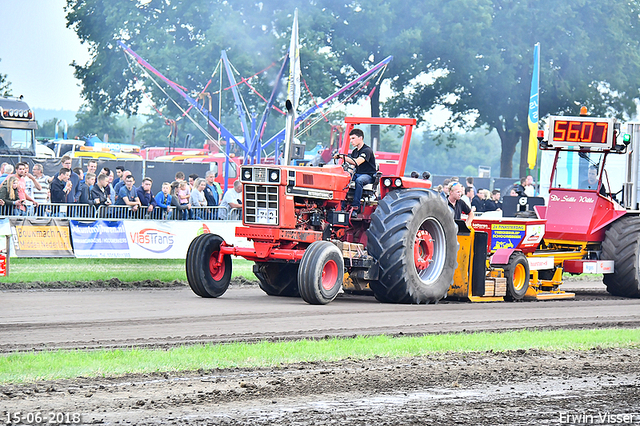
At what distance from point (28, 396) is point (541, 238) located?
33.8ft

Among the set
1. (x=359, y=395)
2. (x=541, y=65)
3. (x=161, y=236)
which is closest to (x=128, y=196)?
(x=161, y=236)

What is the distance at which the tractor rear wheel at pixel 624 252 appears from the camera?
49.5ft

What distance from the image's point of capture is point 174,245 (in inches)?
722

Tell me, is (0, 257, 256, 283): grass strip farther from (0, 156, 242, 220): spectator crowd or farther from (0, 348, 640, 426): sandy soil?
(0, 348, 640, 426): sandy soil

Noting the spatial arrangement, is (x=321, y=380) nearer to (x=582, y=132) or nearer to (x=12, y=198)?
(x=582, y=132)

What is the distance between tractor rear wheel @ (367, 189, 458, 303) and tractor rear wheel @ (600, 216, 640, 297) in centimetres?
338

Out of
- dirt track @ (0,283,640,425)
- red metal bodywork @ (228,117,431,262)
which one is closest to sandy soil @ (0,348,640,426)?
dirt track @ (0,283,640,425)

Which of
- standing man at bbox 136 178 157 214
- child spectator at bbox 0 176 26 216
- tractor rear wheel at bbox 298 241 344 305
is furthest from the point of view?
standing man at bbox 136 178 157 214

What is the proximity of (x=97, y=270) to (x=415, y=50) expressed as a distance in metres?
26.8

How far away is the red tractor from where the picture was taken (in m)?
12.3

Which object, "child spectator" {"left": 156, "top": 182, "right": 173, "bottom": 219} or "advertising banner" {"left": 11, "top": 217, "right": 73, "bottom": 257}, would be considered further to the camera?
"child spectator" {"left": 156, "top": 182, "right": 173, "bottom": 219}

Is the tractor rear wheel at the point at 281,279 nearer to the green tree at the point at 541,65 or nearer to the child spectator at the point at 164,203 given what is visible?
the child spectator at the point at 164,203

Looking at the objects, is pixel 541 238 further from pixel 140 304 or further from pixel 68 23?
pixel 68 23

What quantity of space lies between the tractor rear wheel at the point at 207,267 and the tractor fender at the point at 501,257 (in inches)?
156
